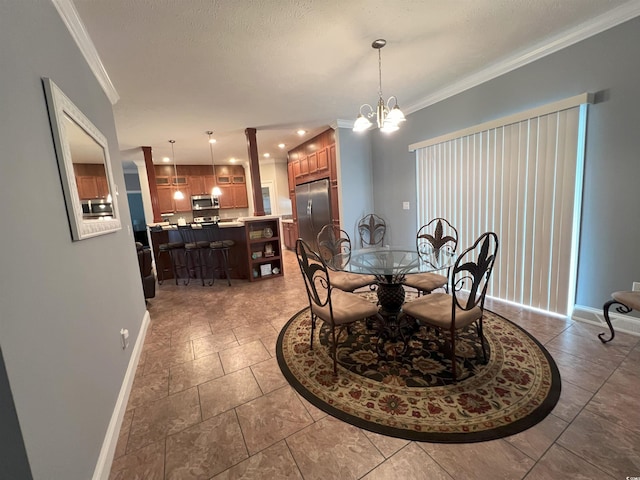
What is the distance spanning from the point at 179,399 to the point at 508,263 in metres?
3.34

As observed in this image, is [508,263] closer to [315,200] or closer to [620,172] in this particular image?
[620,172]

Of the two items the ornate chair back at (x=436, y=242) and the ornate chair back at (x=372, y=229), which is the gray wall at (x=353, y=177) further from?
the ornate chair back at (x=436, y=242)

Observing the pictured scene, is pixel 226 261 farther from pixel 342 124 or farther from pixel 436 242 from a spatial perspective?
pixel 436 242

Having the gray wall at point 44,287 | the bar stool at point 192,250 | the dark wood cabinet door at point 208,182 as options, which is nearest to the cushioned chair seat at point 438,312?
the gray wall at point 44,287

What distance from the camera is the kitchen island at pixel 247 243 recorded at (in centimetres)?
439

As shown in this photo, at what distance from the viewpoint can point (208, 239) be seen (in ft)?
14.8

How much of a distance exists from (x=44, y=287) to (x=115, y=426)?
0.99 meters

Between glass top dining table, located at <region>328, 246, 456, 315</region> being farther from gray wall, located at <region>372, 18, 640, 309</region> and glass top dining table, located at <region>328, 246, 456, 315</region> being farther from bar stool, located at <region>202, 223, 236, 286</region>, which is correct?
bar stool, located at <region>202, 223, 236, 286</region>

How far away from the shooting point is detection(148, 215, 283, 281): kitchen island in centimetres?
439

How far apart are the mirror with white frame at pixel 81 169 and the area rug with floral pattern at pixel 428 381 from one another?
159 centimetres

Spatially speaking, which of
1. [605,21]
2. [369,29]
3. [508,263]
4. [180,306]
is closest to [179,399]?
[180,306]

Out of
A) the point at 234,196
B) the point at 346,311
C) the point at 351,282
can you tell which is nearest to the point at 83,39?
the point at 346,311

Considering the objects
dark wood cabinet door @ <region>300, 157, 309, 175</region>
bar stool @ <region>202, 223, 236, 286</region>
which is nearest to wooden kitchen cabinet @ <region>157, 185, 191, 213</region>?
bar stool @ <region>202, 223, 236, 286</region>

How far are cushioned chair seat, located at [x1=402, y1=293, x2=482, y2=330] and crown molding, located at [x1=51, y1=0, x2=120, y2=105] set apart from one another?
2882 millimetres
